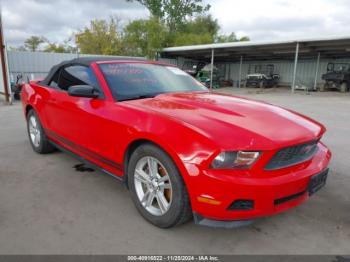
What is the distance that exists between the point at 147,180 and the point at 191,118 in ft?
2.41

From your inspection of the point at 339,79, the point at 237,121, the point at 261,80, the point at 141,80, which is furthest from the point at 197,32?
the point at 237,121

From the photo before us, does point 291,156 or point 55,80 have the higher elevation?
point 55,80

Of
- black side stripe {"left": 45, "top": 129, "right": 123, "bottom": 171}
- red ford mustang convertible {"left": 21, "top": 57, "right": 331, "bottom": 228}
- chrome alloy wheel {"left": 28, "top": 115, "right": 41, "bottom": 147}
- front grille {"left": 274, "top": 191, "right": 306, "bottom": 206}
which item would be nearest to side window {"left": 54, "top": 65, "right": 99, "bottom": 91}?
red ford mustang convertible {"left": 21, "top": 57, "right": 331, "bottom": 228}

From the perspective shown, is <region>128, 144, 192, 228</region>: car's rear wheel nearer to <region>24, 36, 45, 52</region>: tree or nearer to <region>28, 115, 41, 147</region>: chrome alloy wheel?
<region>28, 115, 41, 147</region>: chrome alloy wheel

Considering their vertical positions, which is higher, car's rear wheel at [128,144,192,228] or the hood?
the hood

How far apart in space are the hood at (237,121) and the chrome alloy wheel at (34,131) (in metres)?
2.44

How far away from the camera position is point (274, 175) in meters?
2.12

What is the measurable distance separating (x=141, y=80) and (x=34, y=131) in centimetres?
243

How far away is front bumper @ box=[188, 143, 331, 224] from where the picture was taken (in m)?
2.01

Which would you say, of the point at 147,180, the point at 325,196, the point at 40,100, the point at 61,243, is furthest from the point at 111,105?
the point at 325,196

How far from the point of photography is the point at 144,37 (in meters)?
29.0

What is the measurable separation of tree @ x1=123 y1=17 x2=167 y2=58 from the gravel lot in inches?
962

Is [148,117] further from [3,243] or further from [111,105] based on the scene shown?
[3,243]

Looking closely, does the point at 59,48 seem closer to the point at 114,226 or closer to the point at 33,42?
the point at 33,42
